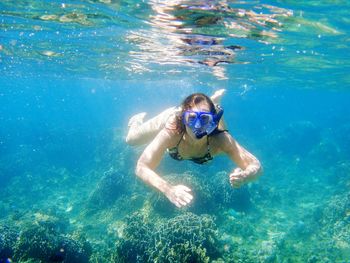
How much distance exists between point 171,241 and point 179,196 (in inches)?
259

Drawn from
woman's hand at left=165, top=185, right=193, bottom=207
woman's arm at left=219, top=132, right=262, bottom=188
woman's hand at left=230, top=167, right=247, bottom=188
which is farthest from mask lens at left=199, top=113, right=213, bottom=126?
woman's hand at left=165, top=185, right=193, bottom=207

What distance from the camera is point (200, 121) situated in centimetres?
494

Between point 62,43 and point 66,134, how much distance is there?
2739cm

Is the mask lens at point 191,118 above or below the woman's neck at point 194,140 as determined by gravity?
above

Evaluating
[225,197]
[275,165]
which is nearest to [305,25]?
[225,197]

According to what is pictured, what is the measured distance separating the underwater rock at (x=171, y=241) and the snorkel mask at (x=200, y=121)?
550 cm

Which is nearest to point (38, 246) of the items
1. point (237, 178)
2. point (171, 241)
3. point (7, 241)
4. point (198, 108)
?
point (7, 241)

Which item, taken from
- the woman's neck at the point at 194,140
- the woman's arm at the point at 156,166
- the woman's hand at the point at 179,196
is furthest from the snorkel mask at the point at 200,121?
the woman's hand at the point at 179,196

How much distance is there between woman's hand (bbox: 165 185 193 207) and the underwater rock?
558 cm

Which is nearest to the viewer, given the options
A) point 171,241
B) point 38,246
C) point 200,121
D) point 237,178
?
point 237,178

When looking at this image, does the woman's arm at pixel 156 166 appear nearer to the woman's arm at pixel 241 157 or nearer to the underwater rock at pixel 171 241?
the woman's arm at pixel 241 157

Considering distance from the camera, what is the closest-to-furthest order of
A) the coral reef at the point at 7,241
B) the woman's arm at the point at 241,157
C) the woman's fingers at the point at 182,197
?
the woman's fingers at the point at 182,197 → the woman's arm at the point at 241,157 → the coral reef at the point at 7,241

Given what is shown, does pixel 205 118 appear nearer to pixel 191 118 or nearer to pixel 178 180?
pixel 191 118

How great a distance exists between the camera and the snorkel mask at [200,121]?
493 cm
